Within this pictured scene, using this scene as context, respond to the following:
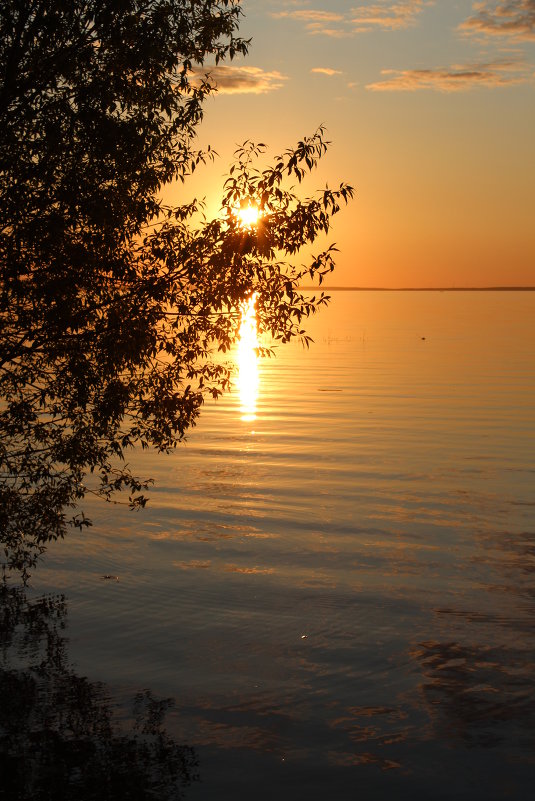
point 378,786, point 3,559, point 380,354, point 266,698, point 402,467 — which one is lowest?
point 378,786

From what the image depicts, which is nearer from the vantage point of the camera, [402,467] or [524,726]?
[524,726]

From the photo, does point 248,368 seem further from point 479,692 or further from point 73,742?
point 73,742

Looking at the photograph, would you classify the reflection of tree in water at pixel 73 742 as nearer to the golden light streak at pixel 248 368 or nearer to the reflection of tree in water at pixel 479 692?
the reflection of tree in water at pixel 479 692

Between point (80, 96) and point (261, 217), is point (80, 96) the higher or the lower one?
the higher one

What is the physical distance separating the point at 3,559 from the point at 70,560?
1.37 m

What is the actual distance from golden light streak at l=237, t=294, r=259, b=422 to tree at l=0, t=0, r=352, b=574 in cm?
19

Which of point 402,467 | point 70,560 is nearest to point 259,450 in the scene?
point 402,467

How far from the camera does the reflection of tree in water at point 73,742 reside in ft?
33.6

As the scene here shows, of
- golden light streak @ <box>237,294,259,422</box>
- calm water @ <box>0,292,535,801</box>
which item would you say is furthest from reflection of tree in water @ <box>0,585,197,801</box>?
golden light streak @ <box>237,294,259,422</box>

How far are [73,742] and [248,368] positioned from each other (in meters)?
63.0

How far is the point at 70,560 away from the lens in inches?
778

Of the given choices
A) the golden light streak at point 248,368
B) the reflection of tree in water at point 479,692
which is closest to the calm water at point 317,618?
the reflection of tree in water at point 479,692

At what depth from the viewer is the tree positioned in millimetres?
13781

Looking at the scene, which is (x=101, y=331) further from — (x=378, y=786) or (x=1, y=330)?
(x=378, y=786)
